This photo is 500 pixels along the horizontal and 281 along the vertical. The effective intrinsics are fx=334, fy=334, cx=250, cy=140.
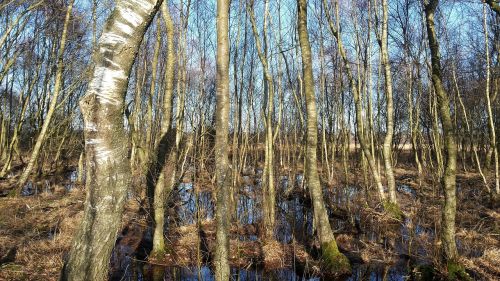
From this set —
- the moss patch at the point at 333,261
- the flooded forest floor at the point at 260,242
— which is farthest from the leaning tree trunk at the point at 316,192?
the flooded forest floor at the point at 260,242

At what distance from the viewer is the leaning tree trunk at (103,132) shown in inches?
89.1

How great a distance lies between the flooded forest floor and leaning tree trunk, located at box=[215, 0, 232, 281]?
0.32 meters

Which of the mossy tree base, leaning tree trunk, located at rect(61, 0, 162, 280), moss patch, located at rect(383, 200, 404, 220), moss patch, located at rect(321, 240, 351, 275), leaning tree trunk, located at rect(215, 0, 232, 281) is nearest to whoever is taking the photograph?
leaning tree trunk, located at rect(61, 0, 162, 280)

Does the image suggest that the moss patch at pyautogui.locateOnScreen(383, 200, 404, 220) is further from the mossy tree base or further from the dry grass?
the dry grass

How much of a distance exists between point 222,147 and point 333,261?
3.81 meters

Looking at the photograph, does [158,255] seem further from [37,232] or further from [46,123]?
[46,123]

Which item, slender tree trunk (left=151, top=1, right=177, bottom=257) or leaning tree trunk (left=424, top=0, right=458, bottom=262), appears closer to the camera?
leaning tree trunk (left=424, top=0, right=458, bottom=262)

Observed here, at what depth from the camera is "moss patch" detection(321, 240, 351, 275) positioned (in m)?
6.70

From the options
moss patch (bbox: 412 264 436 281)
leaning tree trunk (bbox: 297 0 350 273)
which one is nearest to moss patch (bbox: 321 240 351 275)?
leaning tree trunk (bbox: 297 0 350 273)

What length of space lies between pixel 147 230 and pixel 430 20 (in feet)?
29.4

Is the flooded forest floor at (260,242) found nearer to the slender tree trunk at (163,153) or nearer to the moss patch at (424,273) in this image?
the moss patch at (424,273)

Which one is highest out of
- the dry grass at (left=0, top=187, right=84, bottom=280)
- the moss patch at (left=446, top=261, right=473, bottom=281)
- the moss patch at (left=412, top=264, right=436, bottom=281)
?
the dry grass at (left=0, top=187, right=84, bottom=280)

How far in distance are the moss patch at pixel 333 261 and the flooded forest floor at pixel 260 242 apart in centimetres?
16

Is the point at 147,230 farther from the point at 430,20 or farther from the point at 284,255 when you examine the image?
the point at 430,20
